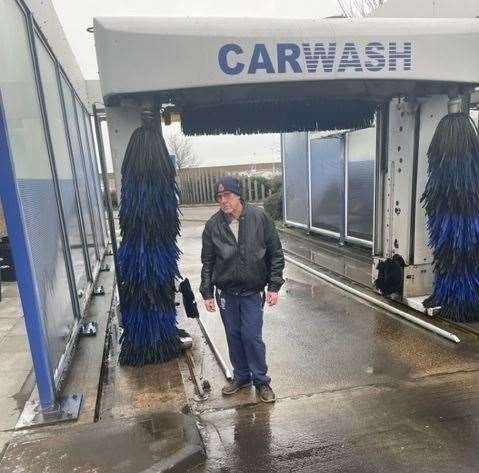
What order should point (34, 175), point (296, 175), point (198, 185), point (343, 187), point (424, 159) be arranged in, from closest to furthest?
point (34, 175), point (424, 159), point (343, 187), point (296, 175), point (198, 185)

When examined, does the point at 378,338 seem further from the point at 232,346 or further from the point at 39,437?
the point at 39,437

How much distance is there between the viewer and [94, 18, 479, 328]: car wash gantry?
A: 324 centimetres

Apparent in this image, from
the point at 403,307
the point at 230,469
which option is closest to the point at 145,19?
the point at 230,469

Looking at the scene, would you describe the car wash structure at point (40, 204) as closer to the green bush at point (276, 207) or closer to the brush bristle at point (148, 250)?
the brush bristle at point (148, 250)

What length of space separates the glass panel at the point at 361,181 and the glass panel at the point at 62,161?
5125 millimetres

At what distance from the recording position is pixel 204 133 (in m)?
5.27

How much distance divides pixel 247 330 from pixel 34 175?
220 centimetres

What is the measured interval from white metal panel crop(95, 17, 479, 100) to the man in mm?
960

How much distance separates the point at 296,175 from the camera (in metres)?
10.8

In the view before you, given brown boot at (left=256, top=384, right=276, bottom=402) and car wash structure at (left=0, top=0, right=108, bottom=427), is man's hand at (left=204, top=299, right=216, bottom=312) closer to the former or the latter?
brown boot at (left=256, top=384, right=276, bottom=402)

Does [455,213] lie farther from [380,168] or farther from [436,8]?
[436,8]

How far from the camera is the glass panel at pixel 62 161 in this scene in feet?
14.8

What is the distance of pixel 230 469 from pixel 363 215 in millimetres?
6348

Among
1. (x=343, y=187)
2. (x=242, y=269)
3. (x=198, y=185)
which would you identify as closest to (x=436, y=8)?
(x=343, y=187)
